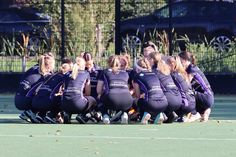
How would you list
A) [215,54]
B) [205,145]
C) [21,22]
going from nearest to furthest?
[205,145] → [215,54] → [21,22]

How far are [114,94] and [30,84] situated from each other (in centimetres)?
163

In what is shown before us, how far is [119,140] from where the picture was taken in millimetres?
13297

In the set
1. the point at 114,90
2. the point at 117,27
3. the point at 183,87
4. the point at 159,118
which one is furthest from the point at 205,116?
the point at 117,27

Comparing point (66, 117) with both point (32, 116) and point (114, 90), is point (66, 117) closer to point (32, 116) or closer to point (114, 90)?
point (32, 116)

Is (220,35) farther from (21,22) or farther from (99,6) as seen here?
(21,22)

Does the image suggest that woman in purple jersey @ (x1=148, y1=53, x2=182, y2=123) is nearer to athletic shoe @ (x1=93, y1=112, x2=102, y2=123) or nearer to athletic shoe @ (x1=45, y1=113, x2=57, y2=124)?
athletic shoe @ (x1=93, y1=112, x2=102, y2=123)

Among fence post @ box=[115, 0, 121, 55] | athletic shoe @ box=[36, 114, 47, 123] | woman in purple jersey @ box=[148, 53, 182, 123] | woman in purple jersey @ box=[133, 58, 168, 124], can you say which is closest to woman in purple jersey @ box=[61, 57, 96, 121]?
athletic shoe @ box=[36, 114, 47, 123]

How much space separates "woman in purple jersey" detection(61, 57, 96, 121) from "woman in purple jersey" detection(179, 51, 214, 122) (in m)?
1.98

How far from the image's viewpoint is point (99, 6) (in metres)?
23.9

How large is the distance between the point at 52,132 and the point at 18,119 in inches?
111

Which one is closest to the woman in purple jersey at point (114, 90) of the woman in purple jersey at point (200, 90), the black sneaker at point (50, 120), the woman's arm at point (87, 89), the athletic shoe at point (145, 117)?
the woman's arm at point (87, 89)

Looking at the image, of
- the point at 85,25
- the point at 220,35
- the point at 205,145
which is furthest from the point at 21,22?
the point at 205,145

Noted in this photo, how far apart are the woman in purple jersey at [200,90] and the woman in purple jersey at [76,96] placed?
6.49 ft

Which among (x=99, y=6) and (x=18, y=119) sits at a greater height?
(x=99, y=6)
